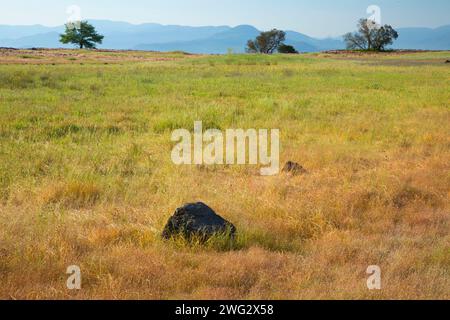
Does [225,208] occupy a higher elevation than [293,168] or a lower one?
lower

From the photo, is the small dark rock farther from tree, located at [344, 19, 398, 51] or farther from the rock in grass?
tree, located at [344, 19, 398, 51]

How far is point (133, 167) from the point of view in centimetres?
904

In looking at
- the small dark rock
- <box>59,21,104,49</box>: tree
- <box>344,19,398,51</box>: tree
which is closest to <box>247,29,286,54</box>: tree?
<box>344,19,398,51</box>: tree

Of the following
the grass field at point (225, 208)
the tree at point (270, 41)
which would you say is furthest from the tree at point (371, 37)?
the grass field at point (225, 208)

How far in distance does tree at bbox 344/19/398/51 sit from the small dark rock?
3474 inches

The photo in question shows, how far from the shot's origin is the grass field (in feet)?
14.6

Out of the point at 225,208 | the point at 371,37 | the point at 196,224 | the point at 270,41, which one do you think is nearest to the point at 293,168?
the point at 225,208

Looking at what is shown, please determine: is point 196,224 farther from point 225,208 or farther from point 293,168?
point 293,168

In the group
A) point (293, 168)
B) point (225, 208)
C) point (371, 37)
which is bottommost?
point (225, 208)

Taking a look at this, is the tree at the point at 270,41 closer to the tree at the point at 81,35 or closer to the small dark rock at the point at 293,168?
the tree at the point at 81,35

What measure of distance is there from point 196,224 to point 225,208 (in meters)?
1.14

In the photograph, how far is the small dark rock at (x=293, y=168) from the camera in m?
8.74

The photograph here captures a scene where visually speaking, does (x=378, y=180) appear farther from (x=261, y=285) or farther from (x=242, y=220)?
(x=261, y=285)

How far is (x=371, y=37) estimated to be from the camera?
94.1 metres
